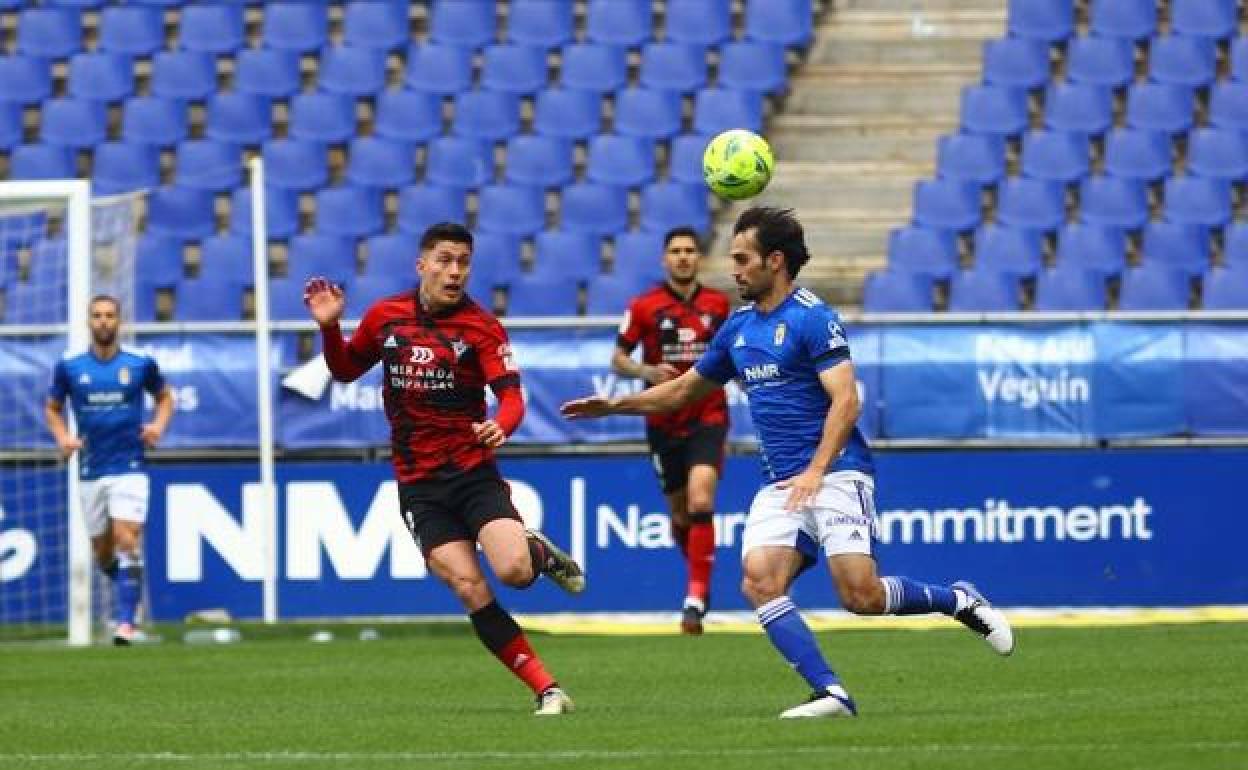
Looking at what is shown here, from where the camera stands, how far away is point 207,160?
2594cm

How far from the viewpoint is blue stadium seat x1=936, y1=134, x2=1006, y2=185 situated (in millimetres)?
24672

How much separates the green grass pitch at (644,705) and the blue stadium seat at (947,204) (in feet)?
24.2

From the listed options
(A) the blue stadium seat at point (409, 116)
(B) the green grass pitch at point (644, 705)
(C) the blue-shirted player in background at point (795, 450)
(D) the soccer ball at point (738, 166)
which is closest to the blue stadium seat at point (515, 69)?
(A) the blue stadium seat at point (409, 116)

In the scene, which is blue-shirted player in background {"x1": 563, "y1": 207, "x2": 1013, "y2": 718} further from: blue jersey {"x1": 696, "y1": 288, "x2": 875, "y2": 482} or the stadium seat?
the stadium seat

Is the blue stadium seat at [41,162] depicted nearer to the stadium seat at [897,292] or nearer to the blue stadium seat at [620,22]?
the blue stadium seat at [620,22]

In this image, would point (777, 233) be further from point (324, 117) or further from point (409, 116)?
point (324, 117)

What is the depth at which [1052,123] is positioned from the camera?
25.1 metres

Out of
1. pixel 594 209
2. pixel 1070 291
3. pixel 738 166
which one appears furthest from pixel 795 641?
pixel 594 209

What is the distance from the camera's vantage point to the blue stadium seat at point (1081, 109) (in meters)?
25.0

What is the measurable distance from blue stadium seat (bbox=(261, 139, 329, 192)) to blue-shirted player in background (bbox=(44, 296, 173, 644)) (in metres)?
7.36

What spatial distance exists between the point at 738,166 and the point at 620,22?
48.1ft

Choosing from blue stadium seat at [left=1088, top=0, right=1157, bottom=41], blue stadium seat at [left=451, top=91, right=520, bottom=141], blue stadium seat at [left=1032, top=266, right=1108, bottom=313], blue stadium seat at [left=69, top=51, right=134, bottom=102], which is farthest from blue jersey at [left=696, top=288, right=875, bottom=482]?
blue stadium seat at [left=69, top=51, right=134, bottom=102]

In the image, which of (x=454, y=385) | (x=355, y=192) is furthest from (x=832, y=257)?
(x=454, y=385)

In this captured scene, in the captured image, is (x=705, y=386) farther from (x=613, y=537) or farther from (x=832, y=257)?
(x=832, y=257)
